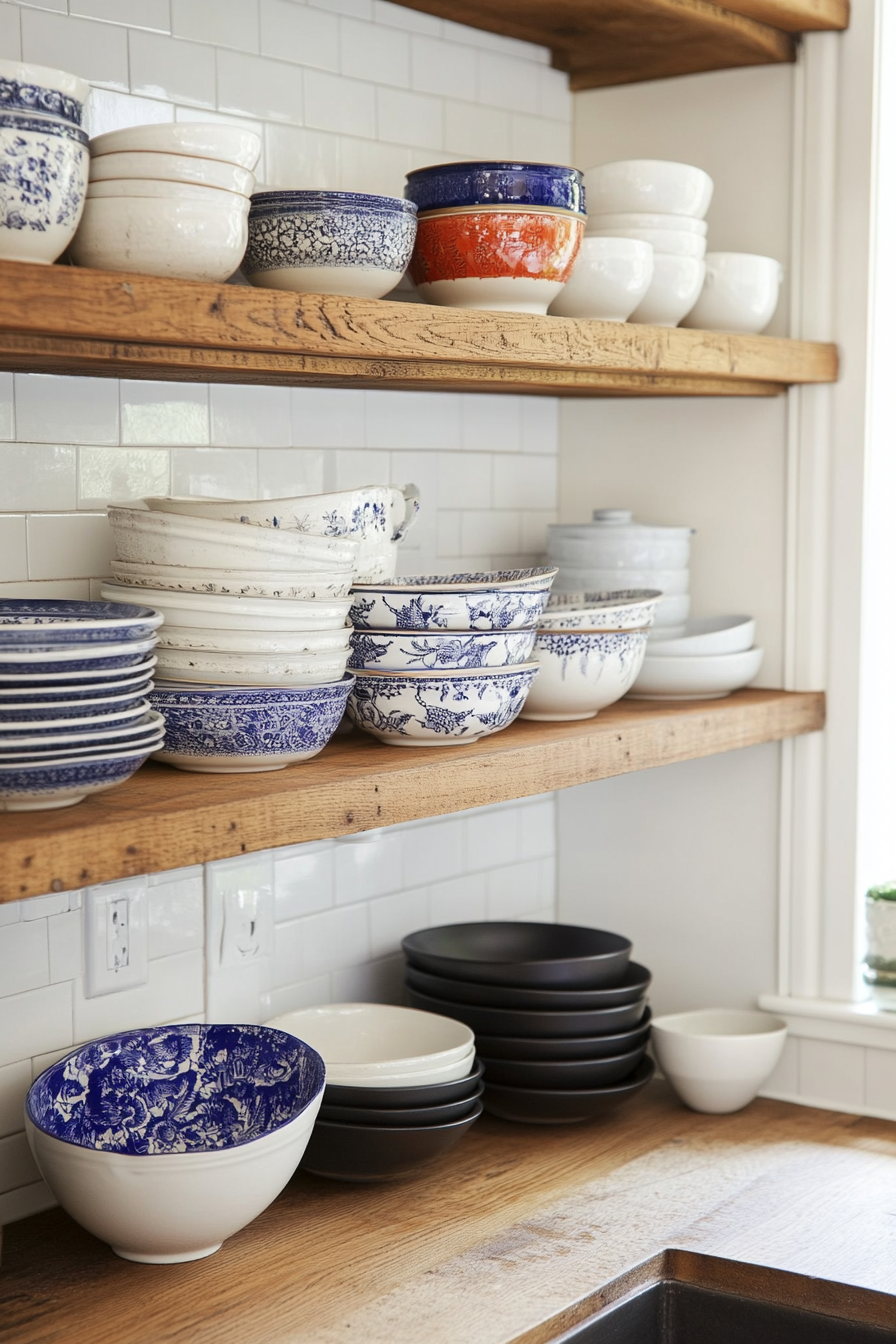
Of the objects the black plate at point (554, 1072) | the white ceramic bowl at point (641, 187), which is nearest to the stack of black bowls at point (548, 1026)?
the black plate at point (554, 1072)

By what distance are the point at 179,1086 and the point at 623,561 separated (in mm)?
912

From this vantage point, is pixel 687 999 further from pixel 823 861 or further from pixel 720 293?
pixel 720 293

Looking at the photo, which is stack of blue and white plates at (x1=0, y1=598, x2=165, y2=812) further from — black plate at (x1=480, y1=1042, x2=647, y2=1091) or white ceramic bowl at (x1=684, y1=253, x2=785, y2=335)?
white ceramic bowl at (x1=684, y1=253, x2=785, y2=335)

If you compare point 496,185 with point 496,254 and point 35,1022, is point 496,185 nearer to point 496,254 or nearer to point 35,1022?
point 496,254

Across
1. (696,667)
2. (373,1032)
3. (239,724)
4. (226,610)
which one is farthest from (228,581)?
(696,667)

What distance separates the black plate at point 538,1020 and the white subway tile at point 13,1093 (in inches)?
21.8

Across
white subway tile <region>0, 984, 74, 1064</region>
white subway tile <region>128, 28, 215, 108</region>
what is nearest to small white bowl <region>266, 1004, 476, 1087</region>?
white subway tile <region>0, 984, 74, 1064</region>

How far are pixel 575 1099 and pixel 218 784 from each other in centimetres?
76

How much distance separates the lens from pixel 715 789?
227 centimetres

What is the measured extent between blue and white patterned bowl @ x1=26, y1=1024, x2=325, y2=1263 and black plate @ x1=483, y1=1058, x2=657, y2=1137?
39 centimetres

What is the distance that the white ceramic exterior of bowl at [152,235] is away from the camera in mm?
1329

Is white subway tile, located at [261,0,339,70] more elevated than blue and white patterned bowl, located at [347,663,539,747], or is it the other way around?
white subway tile, located at [261,0,339,70]

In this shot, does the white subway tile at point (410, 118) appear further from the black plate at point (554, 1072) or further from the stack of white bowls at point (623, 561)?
the black plate at point (554, 1072)

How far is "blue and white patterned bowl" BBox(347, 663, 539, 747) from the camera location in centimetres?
163
